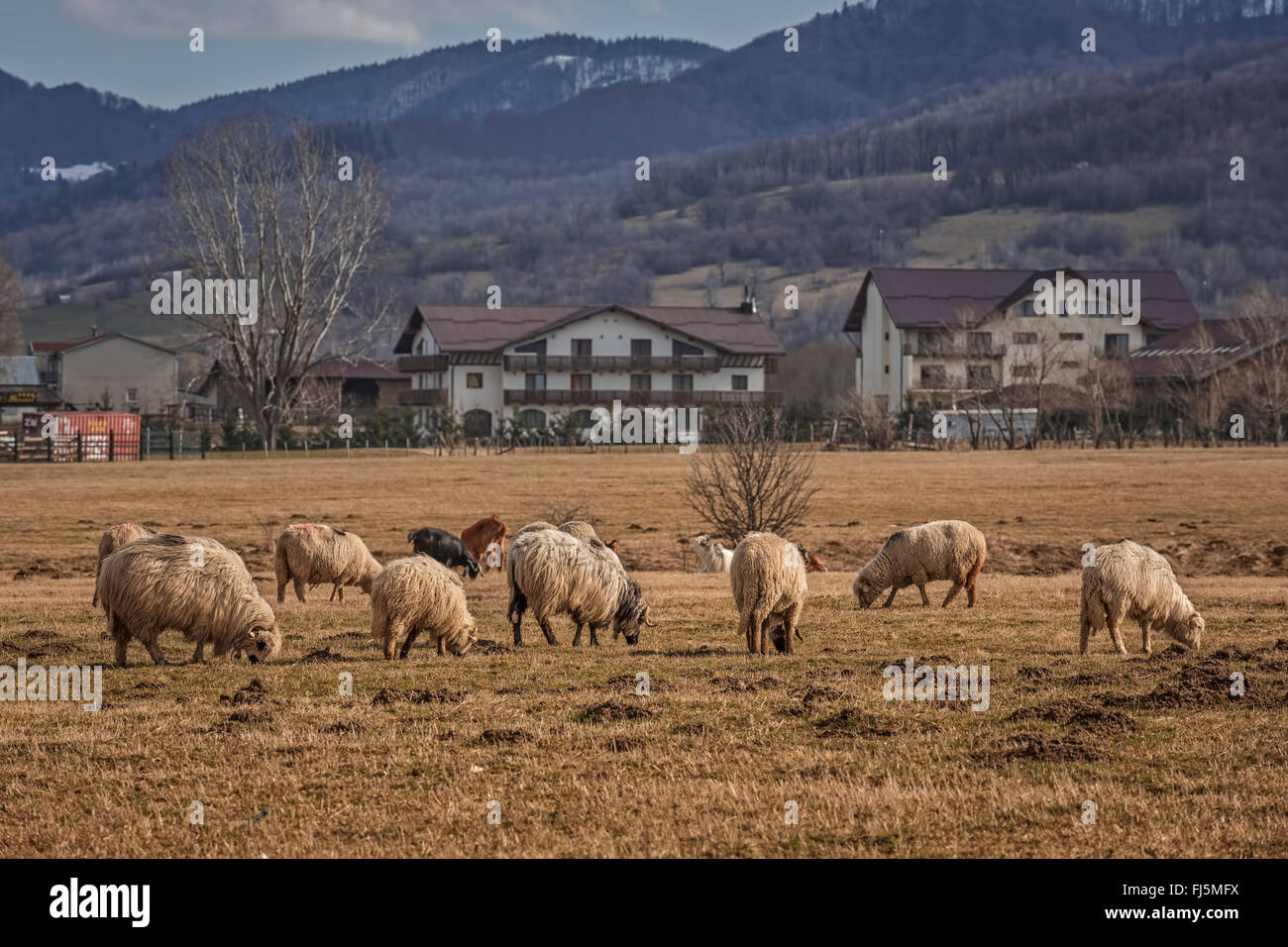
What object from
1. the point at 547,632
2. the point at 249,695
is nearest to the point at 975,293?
the point at 547,632

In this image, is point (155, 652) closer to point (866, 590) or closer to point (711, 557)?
point (866, 590)

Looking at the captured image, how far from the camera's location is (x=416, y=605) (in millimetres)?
14594

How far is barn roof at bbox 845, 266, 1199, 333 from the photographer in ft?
320

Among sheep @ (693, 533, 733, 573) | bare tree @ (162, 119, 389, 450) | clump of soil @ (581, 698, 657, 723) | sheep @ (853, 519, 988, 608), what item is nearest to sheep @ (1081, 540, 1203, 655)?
sheep @ (853, 519, 988, 608)

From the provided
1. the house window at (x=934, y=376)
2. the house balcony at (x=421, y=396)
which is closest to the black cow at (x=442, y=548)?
the house window at (x=934, y=376)

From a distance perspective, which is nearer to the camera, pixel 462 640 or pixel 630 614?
pixel 462 640

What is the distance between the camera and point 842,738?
1055cm

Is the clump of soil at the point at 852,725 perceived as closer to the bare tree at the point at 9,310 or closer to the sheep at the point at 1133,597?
the sheep at the point at 1133,597

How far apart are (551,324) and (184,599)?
8580cm

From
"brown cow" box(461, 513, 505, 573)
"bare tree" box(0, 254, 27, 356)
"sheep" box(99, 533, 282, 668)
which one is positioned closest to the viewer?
"sheep" box(99, 533, 282, 668)

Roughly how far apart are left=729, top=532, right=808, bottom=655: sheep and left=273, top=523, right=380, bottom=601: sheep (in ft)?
24.6

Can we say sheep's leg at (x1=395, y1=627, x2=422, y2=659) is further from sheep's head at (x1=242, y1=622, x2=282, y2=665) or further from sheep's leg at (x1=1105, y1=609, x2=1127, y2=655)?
sheep's leg at (x1=1105, y1=609, x2=1127, y2=655)

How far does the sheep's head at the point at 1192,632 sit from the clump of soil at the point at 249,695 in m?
9.47

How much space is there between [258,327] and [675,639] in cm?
6683
